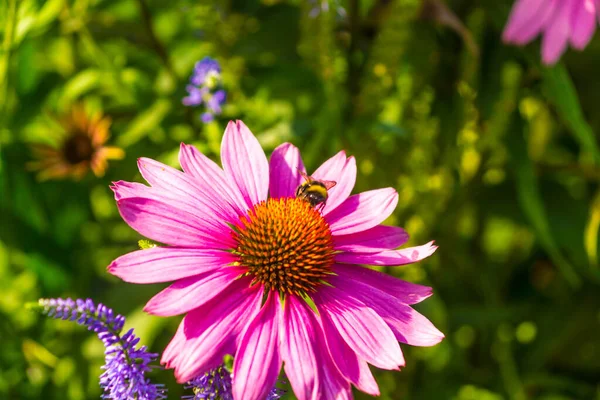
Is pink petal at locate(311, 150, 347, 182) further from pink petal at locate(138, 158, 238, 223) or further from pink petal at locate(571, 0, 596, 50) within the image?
Answer: pink petal at locate(571, 0, 596, 50)

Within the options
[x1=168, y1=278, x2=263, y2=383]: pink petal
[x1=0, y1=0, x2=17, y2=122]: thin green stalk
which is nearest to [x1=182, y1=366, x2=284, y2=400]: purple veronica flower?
[x1=168, y1=278, x2=263, y2=383]: pink petal

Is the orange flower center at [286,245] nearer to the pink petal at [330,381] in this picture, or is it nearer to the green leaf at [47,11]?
the pink petal at [330,381]

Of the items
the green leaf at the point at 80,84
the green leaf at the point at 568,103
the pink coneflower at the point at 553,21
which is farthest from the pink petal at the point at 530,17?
the green leaf at the point at 80,84

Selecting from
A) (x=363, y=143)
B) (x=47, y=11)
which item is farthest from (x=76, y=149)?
(x=363, y=143)

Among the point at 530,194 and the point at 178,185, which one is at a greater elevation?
the point at 530,194

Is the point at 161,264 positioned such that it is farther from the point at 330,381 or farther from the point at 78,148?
the point at 78,148

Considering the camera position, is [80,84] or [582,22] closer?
[582,22]
